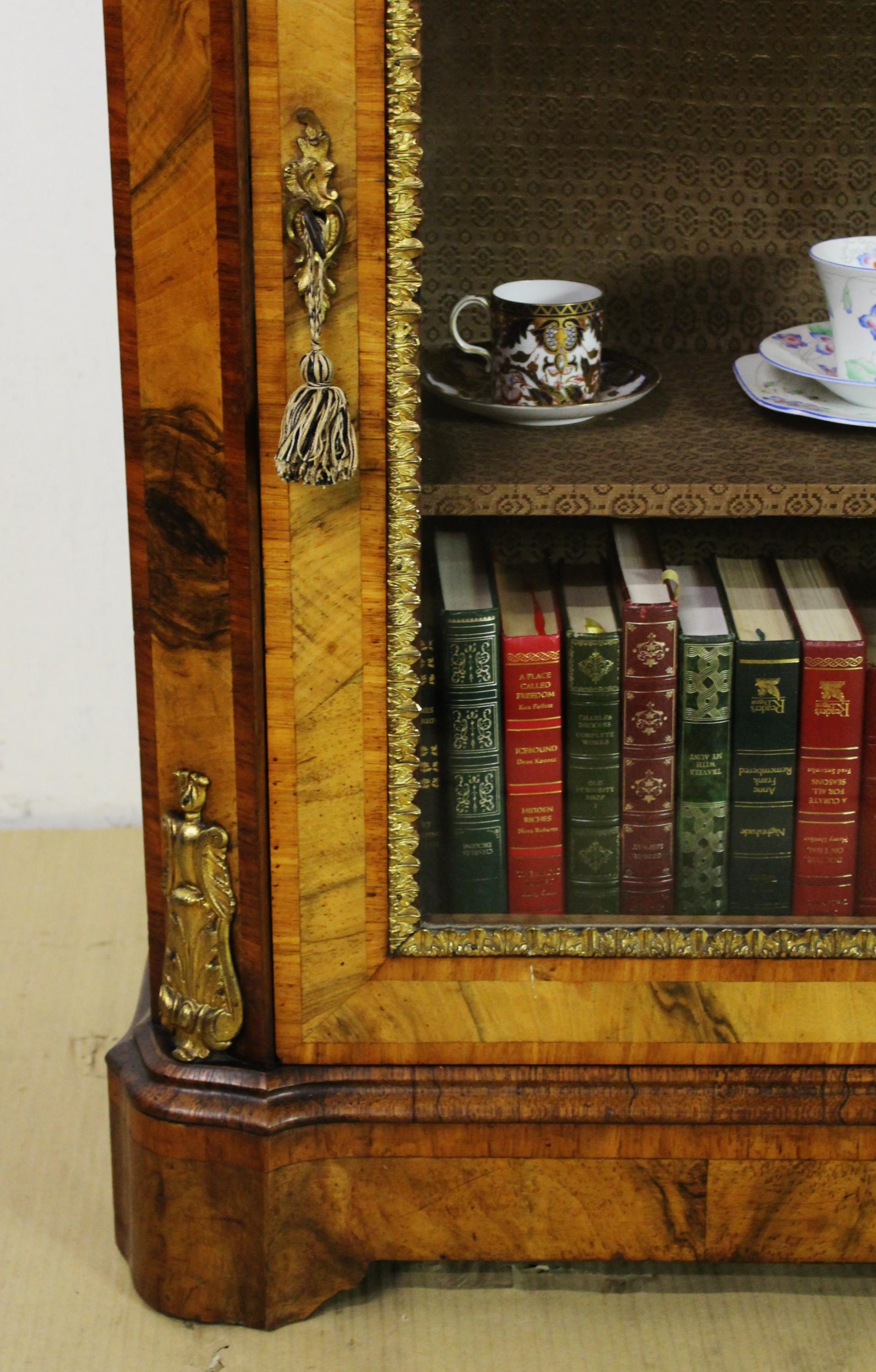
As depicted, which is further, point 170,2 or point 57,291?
point 57,291

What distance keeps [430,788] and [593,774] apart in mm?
87

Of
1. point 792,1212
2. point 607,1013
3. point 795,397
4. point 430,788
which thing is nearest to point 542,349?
point 795,397

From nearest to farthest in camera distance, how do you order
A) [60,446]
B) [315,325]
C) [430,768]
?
[315,325]
[430,768]
[60,446]

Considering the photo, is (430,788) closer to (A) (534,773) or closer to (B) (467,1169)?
(A) (534,773)

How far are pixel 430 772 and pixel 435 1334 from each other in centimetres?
31

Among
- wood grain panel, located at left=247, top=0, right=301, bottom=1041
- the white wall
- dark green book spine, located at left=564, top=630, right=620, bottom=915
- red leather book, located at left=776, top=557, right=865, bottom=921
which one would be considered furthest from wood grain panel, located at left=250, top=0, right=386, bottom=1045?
the white wall

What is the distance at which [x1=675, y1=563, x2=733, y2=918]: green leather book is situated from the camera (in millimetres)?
851

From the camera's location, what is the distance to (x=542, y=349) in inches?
34.1

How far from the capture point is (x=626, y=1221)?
2.94 feet

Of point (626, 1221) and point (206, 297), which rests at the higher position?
point (206, 297)

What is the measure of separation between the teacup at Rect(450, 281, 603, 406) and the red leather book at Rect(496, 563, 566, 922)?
96 millimetres

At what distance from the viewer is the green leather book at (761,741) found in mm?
854

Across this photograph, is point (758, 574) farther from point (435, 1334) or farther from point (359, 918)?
point (435, 1334)

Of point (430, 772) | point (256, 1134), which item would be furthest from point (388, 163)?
point (256, 1134)
